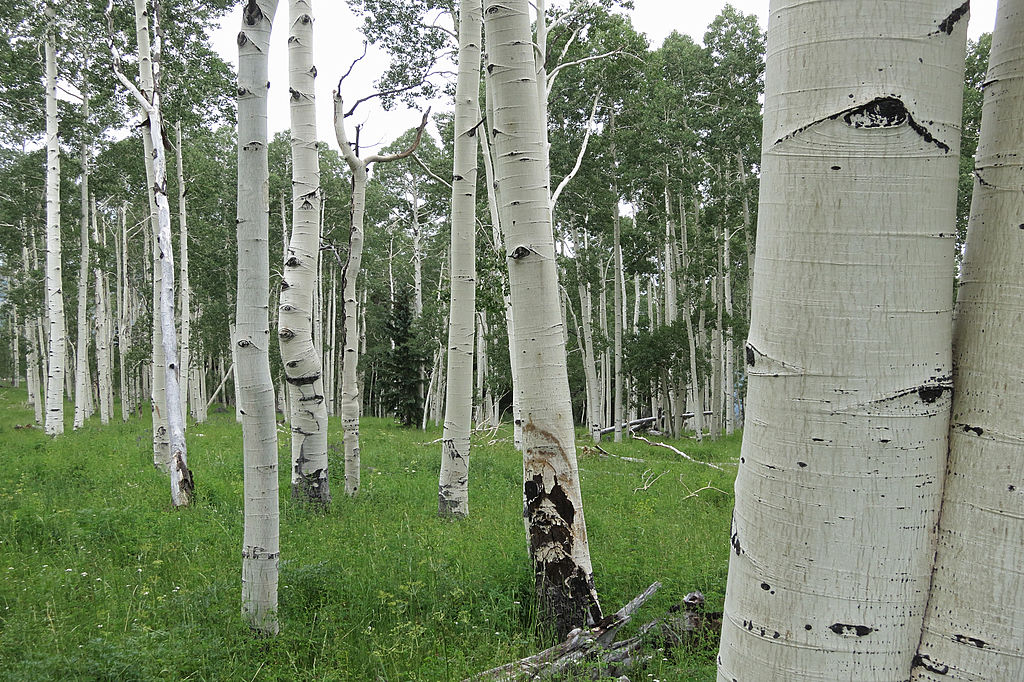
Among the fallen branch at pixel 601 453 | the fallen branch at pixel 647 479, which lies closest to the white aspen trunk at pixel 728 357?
the fallen branch at pixel 601 453

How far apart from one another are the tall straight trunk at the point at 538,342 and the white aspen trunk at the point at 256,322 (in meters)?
1.28

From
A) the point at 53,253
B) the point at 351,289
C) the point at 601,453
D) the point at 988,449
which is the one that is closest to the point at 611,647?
the point at 988,449

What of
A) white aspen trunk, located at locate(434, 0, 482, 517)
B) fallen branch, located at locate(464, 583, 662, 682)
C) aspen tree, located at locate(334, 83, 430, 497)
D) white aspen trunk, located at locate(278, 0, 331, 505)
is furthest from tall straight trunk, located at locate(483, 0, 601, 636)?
aspen tree, located at locate(334, 83, 430, 497)

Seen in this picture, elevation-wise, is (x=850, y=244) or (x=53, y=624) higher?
(x=850, y=244)

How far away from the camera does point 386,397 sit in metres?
23.9

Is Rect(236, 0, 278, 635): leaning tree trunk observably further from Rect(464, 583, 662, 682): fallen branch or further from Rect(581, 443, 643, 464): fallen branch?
Rect(581, 443, 643, 464): fallen branch

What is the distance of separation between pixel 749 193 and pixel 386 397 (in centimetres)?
1508

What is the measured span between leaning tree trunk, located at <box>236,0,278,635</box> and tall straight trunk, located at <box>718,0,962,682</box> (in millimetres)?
2873

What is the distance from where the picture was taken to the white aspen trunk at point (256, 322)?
3338 millimetres

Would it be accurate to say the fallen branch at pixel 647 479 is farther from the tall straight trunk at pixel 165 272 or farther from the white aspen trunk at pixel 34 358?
the white aspen trunk at pixel 34 358

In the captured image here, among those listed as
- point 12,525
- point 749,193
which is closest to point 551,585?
point 12,525

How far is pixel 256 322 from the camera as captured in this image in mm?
3402

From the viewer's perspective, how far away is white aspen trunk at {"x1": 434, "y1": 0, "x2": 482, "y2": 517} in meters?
6.50

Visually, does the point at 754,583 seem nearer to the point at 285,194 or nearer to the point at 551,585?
the point at 551,585
